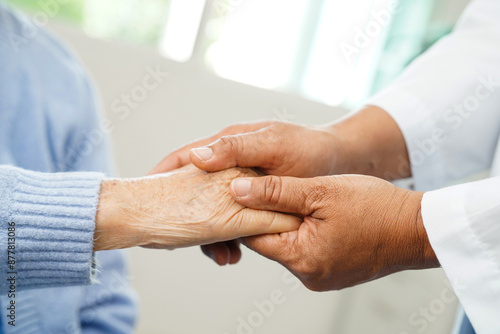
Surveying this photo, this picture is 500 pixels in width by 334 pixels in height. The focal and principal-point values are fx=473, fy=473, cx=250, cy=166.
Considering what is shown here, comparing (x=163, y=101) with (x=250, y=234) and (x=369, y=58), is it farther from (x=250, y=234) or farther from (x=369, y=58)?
(x=250, y=234)

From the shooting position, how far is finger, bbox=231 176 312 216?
0.84 m

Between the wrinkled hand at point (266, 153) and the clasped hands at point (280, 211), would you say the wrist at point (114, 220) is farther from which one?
the wrinkled hand at point (266, 153)

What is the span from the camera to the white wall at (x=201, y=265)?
1975mm

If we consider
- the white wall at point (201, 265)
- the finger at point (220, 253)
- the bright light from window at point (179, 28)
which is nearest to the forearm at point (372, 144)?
the finger at point (220, 253)

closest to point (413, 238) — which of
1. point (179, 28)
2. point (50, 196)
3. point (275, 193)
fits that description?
point (275, 193)

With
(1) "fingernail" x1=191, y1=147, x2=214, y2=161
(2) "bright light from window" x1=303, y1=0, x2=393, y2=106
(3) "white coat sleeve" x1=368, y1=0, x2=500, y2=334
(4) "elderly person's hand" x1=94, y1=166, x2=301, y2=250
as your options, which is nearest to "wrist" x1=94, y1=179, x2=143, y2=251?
(4) "elderly person's hand" x1=94, y1=166, x2=301, y2=250

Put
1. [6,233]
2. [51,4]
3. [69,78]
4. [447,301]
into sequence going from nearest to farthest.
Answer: [6,233]
[69,78]
[447,301]
[51,4]

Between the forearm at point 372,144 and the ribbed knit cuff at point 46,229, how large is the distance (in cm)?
56

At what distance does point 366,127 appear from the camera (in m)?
1.08

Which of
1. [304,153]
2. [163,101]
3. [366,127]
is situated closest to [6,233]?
[304,153]

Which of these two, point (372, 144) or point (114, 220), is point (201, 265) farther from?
point (114, 220)

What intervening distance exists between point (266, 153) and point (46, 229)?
429 millimetres

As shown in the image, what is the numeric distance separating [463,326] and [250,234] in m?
0.43

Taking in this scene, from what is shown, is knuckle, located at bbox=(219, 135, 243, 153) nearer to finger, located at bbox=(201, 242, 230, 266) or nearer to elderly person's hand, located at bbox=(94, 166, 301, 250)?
elderly person's hand, located at bbox=(94, 166, 301, 250)
